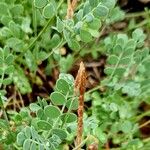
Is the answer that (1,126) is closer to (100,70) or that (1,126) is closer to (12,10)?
(12,10)

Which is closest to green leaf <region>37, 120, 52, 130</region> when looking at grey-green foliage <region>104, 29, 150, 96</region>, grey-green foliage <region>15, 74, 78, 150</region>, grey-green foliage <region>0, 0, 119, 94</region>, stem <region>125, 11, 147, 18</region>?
grey-green foliage <region>15, 74, 78, 150</region>

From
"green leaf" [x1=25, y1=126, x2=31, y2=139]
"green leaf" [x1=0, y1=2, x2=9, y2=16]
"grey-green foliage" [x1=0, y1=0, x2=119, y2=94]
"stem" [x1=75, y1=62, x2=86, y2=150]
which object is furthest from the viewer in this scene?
"green leaf" [x1=0, y1=2, x2=9, y2=16]

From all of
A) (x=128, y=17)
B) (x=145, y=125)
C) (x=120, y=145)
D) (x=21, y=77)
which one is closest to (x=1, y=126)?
(x=21, y=77)

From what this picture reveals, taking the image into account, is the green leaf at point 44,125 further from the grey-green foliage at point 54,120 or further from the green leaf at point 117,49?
the green leaf at point 117,49

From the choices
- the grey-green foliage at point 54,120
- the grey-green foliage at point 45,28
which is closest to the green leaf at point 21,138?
the grey-green foliage at point 54,120

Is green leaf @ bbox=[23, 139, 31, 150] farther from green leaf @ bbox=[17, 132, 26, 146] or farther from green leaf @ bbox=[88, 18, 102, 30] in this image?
green leaf @ bbox=[88, 18, 102, 30]

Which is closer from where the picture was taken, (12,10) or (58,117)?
(58,117)
